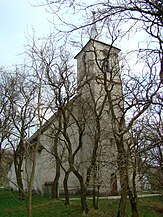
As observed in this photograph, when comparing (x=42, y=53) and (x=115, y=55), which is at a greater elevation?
(x=115, y=55)

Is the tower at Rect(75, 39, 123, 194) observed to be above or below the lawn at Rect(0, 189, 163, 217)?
above

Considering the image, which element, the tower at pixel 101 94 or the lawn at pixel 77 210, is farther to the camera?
the lawn at pixel 77 210

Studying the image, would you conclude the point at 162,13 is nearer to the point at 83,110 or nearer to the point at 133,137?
the point at 133,137

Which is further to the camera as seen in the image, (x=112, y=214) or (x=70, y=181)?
(x=70, y=181)

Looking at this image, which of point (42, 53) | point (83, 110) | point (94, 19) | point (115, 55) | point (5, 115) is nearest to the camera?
point (94, 19)

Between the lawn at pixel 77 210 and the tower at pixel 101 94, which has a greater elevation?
the tower at pixel 101 94

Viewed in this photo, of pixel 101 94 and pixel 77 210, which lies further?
pixel 101 94

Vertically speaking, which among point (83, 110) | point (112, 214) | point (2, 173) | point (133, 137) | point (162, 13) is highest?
point (83, 110)

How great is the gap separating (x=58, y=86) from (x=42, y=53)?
4.30m

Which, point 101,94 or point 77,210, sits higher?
point 101,94

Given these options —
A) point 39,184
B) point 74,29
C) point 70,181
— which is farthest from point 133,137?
point 39,184

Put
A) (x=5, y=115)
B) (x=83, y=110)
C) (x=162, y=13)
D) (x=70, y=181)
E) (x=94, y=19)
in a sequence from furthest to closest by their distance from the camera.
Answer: (x=70, y=181) < (x=5, y=115) < (x=83, y=110) < (x=94, y=19) < (x=162, y=13)

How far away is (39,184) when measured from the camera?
101 feet

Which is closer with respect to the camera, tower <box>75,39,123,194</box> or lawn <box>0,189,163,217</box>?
tower <box>75,39,123,194</box>
